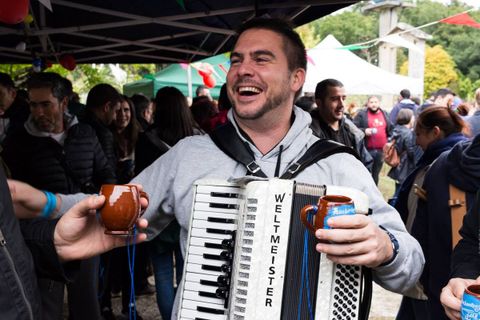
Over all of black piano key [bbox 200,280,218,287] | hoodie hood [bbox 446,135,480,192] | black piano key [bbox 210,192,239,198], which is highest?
hoodie hood [bbox 446,135,480,192]

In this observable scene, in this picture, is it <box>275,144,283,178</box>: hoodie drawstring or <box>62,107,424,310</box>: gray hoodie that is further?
<box>275,144,283,178</box>: hoodie drawstring

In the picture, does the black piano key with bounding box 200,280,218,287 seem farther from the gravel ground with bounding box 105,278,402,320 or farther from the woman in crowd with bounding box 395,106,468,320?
the gravel ground with bounding box 105,278,402,320

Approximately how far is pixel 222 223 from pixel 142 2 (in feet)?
12.2

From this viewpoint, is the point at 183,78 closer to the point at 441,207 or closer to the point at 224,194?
the point at 441,207

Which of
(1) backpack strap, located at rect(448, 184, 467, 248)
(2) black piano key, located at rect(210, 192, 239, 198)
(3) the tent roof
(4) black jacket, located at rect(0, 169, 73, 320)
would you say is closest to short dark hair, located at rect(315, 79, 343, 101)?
(3) the tent roof

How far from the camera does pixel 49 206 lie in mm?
2076

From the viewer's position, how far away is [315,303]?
5.90 feet

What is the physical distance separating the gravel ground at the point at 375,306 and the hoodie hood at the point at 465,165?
8.19ft

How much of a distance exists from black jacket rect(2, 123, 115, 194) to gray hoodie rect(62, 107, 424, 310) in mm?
1446

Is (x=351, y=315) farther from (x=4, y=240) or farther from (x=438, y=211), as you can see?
(x=438, y=211)

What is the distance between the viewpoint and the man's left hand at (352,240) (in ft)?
4.99

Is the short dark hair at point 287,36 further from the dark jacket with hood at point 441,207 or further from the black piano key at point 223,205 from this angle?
the dark jacket with hood at point 441,207

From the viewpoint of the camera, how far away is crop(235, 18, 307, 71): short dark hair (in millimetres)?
2436

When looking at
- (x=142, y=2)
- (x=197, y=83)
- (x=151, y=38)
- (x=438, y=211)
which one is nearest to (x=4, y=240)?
(x=438, y=211)
